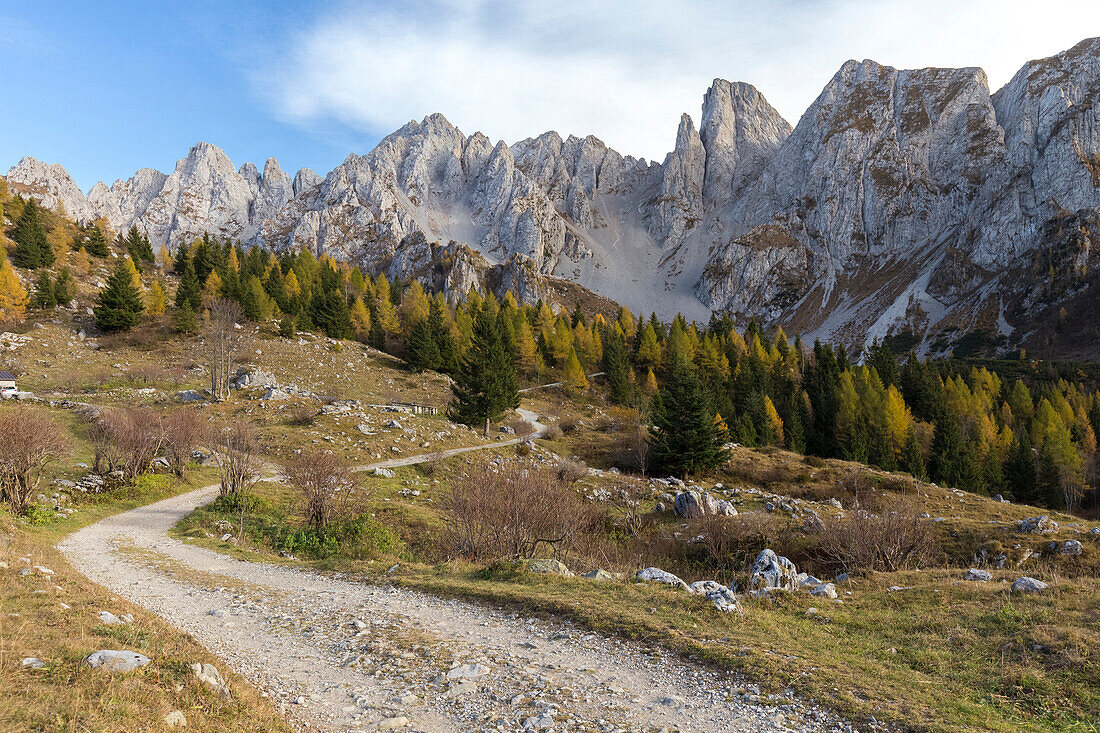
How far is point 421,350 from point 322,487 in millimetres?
55566

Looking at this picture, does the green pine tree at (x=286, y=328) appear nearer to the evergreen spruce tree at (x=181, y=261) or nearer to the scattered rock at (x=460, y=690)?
the evergreen spruce tree at (x=181, y=261)

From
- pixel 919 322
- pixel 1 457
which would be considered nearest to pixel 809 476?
pixel 1 457

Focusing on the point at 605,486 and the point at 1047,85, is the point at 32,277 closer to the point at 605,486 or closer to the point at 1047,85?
the point at 605,486

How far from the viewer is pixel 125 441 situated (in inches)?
956

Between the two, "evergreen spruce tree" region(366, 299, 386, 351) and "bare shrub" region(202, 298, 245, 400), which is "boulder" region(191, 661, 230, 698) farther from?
"evergreen spruce tree" region(366, 299, 386, 351)

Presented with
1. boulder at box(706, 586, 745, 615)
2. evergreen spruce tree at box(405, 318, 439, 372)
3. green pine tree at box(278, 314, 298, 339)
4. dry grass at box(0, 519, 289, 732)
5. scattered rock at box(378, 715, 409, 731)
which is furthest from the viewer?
evergreen spruce tree at box(405, 318, 439, 372)

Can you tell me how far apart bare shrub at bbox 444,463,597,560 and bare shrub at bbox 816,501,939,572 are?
9360mm

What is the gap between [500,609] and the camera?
10594 mm

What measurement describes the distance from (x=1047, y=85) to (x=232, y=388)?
288 m

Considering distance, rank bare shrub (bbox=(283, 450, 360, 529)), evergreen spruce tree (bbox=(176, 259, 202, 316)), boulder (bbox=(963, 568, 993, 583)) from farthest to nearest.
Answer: evergreen spruce tree (bbox=(176, 259, 202, 316))
bare shrub (bbox=(283, 450, 360, 529))
boulder (bbox=(963, 568, 993, 583))

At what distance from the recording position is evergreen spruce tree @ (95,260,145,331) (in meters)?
59.7

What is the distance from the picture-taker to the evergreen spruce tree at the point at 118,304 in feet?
196

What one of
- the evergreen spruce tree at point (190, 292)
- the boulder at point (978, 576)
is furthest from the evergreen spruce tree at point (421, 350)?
the boulder at point (978, 576)

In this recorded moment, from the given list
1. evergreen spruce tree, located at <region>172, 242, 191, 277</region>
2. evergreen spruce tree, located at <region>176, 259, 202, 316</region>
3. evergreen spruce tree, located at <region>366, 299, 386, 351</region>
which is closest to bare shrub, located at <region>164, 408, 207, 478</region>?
evergreen spruce tree, located at <region>176, 259, 202, 316</region>
